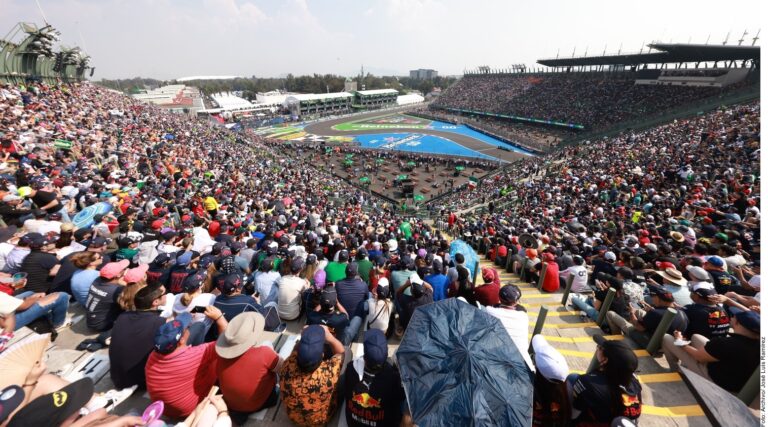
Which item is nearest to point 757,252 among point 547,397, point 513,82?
point 547,397

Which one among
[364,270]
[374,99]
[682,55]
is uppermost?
[682,55]

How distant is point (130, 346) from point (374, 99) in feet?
328

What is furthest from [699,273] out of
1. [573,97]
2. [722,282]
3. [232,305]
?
[573,97]

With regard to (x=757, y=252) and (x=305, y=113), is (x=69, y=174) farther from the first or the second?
(x=305, y=113)

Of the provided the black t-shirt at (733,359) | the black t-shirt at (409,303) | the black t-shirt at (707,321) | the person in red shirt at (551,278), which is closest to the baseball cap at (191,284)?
the black t-shirt at (409,303)

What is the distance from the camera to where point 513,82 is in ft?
250

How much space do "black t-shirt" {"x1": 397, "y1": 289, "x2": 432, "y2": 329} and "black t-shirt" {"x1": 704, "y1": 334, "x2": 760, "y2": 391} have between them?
11.9ft

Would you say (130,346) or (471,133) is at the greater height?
(130,346)

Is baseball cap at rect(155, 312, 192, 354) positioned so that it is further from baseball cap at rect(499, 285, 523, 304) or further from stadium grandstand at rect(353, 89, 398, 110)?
stadium grandstand at rect(353, 89, 398, 110)

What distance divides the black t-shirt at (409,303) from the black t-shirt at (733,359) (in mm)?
3628

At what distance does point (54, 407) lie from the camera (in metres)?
2.38

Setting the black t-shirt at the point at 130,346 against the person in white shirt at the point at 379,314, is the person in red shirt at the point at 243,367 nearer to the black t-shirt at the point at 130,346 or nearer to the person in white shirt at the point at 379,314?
the black t-shirt at the point at 130,346

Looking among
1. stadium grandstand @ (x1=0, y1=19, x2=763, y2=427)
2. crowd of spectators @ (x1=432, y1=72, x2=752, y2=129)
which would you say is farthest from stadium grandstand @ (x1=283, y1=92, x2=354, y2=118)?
stadium grandstand @ (x1=0, y1=19, x2=763, y2=427)

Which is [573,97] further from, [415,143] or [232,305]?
[232,305]
